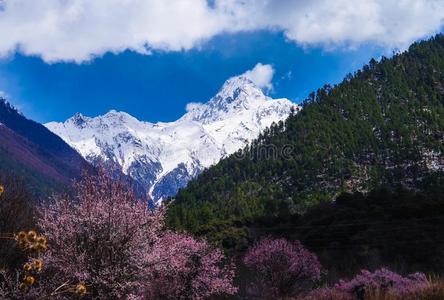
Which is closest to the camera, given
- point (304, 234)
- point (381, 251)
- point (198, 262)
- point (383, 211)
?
point (198, 262)

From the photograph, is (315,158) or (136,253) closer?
(136,253)

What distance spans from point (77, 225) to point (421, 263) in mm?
39704

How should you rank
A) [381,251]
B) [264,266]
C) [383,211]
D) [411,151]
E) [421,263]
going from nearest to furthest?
[264,266], [421,263], [381,251], [383,211], [411,151]

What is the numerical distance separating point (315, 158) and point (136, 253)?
579ft

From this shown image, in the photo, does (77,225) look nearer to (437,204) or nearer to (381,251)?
(381,251)

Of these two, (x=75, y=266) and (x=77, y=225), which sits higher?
(x=77, y=225)

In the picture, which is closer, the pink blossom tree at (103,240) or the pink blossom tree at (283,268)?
the pink blossom tree at (103,240)

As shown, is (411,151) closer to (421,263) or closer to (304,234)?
(304,234)

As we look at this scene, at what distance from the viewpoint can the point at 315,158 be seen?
189 m

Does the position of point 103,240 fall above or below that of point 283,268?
above

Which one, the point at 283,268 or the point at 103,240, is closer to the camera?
the point at 103,240

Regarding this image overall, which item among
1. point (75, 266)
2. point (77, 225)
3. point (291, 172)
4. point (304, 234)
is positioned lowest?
point (75, 266)

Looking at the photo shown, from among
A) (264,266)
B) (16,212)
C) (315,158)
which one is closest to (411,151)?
(315,158)

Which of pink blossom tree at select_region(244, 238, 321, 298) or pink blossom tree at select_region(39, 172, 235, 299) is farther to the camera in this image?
pink blossom tree at select_region(244, 238, 321, 298)
